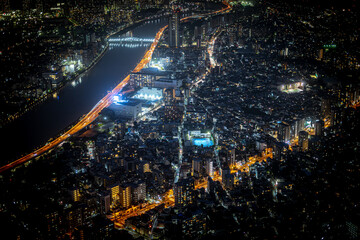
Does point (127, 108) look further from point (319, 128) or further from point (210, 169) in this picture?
point (319, 128)

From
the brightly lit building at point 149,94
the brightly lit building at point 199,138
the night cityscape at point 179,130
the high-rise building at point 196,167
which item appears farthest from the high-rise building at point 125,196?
the brightly lit building at point 149,94

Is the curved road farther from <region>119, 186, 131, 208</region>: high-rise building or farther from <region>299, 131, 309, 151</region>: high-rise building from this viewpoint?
<region>299, 131, 309, 151</region>: high-rise building

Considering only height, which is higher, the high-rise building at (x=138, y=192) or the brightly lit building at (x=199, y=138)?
the brightly lit building at (x=199, y=138)

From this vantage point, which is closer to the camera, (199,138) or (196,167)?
(196,167)

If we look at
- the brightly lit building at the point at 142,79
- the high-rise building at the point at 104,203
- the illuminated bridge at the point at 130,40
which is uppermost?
the illuminated bridge at the point at 130,40

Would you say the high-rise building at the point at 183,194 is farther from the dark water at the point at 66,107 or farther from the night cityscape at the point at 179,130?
the dark water at the point at 66,107

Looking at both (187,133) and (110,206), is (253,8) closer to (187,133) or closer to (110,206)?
(187,133)

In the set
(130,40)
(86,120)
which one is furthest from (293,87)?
(130,40)
